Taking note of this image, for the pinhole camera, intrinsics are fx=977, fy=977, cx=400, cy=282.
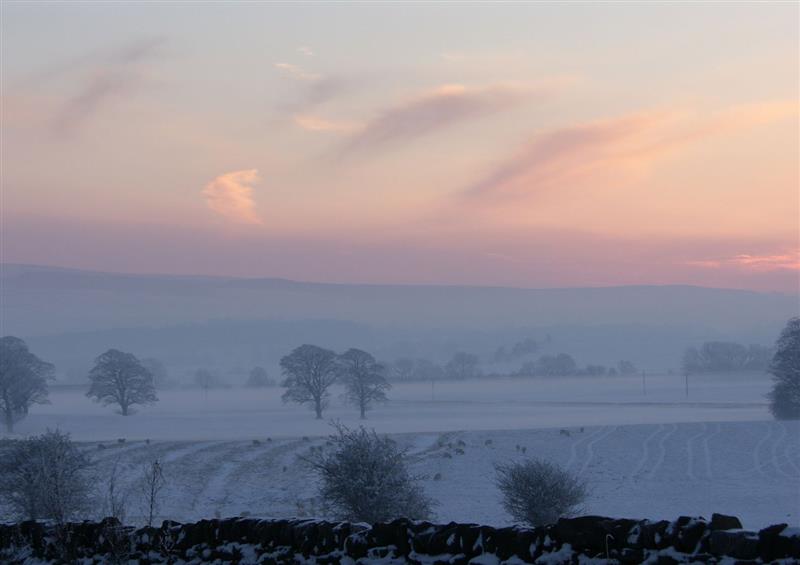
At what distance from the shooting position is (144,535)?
11.6 metres

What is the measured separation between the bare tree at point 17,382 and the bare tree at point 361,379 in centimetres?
3054

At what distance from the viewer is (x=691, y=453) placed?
57812mm

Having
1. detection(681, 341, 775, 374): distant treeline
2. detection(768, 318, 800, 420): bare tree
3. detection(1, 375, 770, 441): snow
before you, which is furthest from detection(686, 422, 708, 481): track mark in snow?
detection(681, 341, 775, 374): distant treeline

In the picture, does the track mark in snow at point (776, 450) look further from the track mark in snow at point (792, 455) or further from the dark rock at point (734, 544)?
the dark rock at point (734, 544)

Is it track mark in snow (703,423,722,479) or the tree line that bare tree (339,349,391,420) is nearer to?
the tree line

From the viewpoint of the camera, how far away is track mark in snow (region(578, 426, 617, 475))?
53.8 meters

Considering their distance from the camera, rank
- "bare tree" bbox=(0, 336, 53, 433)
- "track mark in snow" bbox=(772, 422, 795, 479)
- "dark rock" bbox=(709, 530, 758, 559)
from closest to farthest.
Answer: "dark rock" bbox=(709, 530, 758, 559) → "track mark in snow" bbox=(772, 422, 795, 479) → "bare tree" bbox=(0, 336, 53, 433)

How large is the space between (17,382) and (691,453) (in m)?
64.8

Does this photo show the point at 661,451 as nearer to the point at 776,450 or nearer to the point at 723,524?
the point at 776,450

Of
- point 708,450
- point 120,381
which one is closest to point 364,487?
point 708,450

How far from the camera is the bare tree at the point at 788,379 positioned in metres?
79.4

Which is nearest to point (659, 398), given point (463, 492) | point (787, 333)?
point (787, 333)

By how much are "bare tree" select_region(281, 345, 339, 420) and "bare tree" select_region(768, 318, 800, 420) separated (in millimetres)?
43513

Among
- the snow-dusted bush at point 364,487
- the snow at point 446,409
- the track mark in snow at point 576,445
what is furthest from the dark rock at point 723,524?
the snow at point 446,409
